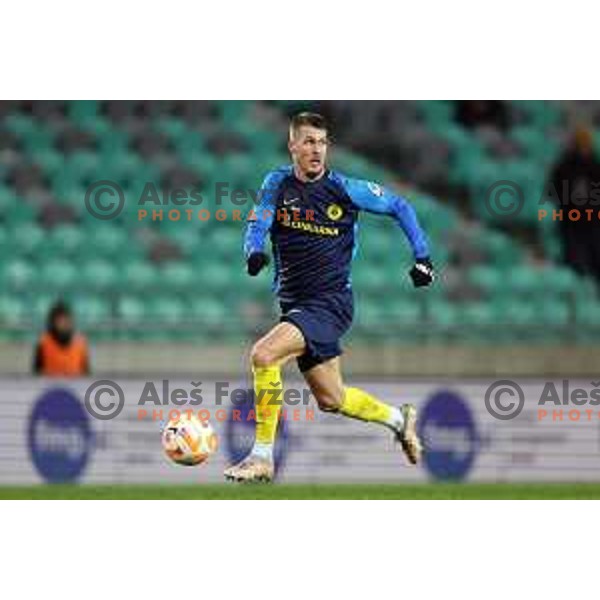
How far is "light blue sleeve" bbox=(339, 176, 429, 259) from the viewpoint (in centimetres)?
820

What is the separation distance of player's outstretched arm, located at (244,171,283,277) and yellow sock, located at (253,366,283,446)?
47cm

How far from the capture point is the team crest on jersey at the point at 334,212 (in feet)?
27.3

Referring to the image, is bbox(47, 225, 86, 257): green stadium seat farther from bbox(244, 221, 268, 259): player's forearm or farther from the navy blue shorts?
bbox(244, 221, 268, 259): player's forearm

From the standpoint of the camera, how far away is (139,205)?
1434 cm

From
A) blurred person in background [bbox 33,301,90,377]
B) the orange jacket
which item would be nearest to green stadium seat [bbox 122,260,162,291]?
blurred person in background [bbox 33,301,90,377]

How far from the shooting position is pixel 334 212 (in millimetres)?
8352

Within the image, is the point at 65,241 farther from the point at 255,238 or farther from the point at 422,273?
the point at 422,273

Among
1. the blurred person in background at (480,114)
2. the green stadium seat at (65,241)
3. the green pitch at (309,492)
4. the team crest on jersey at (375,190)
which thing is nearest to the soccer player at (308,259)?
the team crest on jersey at (375,190)

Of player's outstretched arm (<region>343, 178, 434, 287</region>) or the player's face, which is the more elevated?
the player's face

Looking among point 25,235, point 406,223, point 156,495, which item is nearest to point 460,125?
point 25,235

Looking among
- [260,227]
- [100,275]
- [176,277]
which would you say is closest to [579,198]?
[176,277]

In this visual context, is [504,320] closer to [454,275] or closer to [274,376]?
[454,275]

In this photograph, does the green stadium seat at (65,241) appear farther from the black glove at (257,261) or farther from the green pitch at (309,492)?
the black glove at (257,261)

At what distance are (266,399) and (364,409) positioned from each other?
0.66 m
